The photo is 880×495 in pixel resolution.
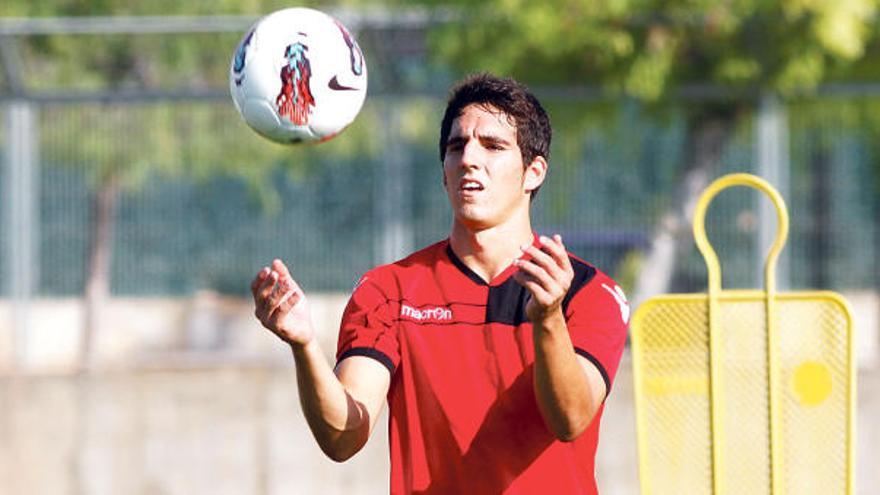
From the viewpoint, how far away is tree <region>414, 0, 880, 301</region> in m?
11.6

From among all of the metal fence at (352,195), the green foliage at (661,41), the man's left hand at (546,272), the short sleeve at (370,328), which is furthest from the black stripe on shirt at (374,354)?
the green foliage at (661,41)

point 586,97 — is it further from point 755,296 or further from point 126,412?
point 755,296

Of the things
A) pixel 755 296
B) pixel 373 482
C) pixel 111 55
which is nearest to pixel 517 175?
pixel 755 296

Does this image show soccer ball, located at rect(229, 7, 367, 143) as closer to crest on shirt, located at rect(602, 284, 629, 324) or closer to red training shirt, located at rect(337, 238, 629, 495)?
red training shirt, located at rect(337, 238, 629, 495)

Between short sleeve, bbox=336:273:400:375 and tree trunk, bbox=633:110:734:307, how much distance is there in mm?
6658

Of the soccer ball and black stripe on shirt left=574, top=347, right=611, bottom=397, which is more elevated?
the soccer ball

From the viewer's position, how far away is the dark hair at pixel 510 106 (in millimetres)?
4805

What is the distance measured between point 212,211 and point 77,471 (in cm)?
197

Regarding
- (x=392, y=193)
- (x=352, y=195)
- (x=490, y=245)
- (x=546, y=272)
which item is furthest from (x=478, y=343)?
(x=352, y=195)

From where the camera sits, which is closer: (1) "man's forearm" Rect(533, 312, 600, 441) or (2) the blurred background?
(1) "man's forearm" Rect(533, 312, 600, 441)

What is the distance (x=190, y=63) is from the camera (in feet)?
38.8

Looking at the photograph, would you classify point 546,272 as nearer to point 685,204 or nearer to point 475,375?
point 475,375

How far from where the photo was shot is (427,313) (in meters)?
4.87

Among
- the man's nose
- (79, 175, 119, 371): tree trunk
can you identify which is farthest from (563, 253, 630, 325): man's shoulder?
(79, 175, 119, 371): tree trunk
